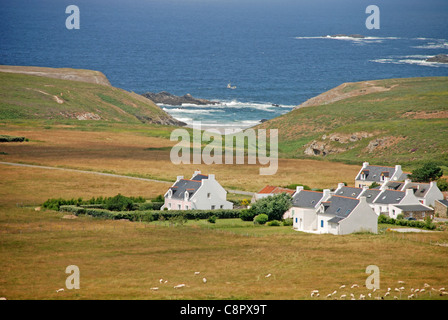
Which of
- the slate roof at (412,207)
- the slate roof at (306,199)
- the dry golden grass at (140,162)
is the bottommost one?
the slate roof at (412,207)

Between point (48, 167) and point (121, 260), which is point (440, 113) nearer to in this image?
point (48, 167)

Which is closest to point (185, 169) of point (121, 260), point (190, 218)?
point (190, 218)

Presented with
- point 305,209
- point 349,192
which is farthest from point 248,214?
point 349,192

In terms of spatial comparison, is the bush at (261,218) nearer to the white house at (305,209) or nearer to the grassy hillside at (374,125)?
the white house at (305,209)

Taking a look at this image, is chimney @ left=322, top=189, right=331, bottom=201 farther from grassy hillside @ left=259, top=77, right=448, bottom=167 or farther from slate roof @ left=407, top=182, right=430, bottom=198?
grassy hillside @ left=259, top=77, right=448, bottom=167

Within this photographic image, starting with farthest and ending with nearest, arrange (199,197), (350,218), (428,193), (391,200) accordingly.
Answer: (428,193) < (199,197) < (391,200) < (350,218)

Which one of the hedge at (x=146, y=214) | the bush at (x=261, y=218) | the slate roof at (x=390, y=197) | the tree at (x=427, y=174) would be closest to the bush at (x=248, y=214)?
the bush at (x=261, y=218)

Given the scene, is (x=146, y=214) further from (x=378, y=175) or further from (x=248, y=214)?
(x=378, y=175)
